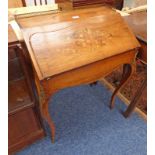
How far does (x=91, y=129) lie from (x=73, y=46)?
31.3 inches

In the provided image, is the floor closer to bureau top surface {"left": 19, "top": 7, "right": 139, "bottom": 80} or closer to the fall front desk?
the fall front desk

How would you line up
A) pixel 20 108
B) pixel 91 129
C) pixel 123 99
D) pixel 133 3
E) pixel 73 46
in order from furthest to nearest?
pixel 133 3
pixel 123 99
pixel 91 129
pixel 20 108
pixel 73 46

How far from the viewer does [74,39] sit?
101 centimetres

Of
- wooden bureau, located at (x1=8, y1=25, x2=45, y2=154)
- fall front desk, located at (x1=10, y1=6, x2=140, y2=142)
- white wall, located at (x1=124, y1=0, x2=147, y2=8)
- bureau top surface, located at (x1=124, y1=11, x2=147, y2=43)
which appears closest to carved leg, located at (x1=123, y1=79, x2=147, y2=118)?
fall front desk, located at (x1=10, y1=6, x2=140, y2=142)

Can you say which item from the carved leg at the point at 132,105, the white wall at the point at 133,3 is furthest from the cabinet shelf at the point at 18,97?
the white wall at the point at 133,3

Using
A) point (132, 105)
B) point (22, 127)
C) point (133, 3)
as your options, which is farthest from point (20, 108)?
point (133, 3)

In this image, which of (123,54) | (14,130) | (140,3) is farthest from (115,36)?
(140,3)

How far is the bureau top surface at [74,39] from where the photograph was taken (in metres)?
0.92

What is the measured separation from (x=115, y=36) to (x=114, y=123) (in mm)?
773

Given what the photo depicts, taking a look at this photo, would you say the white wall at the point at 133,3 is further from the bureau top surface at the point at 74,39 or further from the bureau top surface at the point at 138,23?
→ the bureau top surface at the point at 74,39

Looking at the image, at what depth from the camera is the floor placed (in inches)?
53.2

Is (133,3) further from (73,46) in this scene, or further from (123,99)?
(73,46)

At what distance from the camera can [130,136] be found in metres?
1.43
